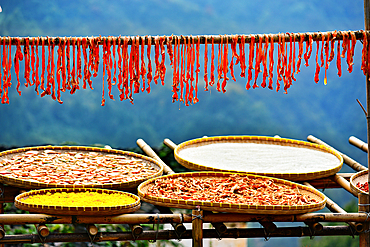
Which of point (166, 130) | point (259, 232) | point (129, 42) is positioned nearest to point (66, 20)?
point (166, 130)

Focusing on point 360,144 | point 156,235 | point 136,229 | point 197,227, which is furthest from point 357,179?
point 136,229

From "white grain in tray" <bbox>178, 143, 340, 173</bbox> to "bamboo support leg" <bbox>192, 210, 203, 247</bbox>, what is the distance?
35.9 inches

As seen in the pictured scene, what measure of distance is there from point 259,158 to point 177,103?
3.27m

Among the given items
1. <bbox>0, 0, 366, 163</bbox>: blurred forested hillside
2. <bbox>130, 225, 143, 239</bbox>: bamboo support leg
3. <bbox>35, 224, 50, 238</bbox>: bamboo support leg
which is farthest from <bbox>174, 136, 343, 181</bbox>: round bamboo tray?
<bbox>0, 0, 366, 163</bbox>: blurred forested hillside

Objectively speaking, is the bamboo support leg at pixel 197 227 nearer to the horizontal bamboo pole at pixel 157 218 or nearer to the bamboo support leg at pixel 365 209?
the horizontal bamboo pole at pixel 157 218

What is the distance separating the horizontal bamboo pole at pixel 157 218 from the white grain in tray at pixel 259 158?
783 mm

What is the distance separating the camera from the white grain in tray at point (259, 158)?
388 centimetres

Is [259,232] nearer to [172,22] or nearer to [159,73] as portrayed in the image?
[159,73]

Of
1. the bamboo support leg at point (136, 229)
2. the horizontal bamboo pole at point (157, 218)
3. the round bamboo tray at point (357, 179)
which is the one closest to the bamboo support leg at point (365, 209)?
the horizontal bamboo pole at point (157, 218)

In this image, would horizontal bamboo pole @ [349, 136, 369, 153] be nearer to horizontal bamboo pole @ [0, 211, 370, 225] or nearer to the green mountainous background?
horizontal bamboo pole @ [0, 211, 370, 225]

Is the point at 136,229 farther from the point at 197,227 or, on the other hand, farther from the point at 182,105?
the point at 182,105

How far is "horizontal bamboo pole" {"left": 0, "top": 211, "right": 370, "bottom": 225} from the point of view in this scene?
112 inches

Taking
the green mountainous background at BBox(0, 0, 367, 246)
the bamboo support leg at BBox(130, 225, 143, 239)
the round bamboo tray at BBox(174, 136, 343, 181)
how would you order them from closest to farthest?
the bamboo support leg at BBox(130, 225, 143, 239) → the round bamboo tray at BBox(174, 136, 343, 181) → the green mountainous background at BBox(0, 0, 367, 246)

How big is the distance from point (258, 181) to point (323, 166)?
742mm
